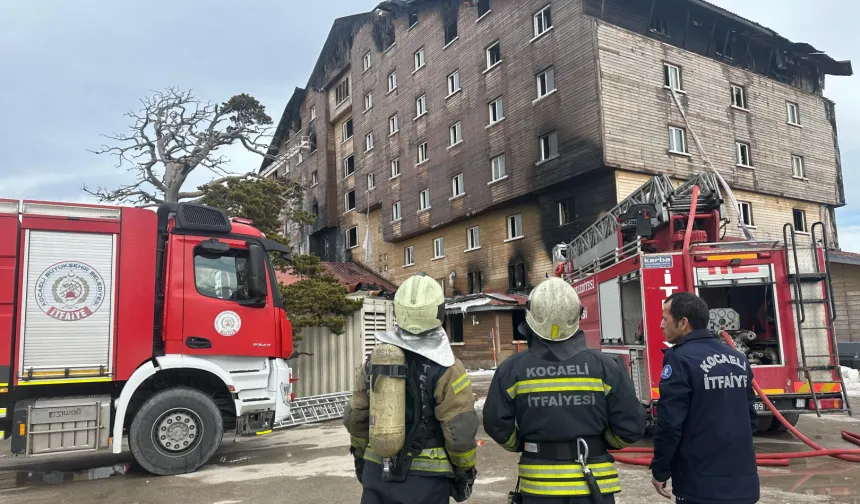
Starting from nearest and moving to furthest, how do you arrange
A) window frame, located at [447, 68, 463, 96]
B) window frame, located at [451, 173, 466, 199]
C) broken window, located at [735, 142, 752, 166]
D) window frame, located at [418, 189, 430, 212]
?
broken window, located at [735, 142, 752, 166] → window frame, located at [451, 173, 466, 199] → window frame, located at [447, 68, 463, 96] → window frame, located at [418, 189, 430, 212]

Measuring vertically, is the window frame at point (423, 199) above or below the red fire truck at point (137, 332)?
above

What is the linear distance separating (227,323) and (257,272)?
2.38ft

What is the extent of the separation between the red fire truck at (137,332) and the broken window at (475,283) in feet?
61.2

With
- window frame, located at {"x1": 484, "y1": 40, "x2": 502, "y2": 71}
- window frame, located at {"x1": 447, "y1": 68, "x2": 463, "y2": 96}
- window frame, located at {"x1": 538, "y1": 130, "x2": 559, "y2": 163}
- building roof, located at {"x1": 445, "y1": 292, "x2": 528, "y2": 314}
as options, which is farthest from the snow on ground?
window frame, located at {"x1": 447, "y1": 68, "x2": 463, "y2": 96}

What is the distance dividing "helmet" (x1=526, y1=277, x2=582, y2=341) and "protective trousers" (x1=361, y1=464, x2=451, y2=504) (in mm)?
914

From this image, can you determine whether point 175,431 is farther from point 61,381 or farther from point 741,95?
point 741,95

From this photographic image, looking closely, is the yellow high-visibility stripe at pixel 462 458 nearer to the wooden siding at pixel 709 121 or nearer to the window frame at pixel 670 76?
the wooden siding at pixel 709 121

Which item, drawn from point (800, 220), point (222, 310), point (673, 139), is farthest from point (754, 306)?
point (800, 220)

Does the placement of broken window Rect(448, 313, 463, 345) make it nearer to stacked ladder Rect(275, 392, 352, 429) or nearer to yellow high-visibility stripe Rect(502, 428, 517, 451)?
stacked ladder Rect(275, 392, 352, 429)

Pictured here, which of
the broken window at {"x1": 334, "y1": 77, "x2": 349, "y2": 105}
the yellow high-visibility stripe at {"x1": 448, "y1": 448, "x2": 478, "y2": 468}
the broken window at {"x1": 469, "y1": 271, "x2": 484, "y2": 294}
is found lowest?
the yellow high-visibility stripe at {"x1": 448, "y1": 448, "x2": 478, "y2": 468}

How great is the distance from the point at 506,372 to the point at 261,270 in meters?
5.05

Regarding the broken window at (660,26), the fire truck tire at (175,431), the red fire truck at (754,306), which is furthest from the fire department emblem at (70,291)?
the broken window at (660,26)

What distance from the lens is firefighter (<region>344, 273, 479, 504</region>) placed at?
2.91 metres

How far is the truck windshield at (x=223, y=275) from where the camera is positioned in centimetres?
727
